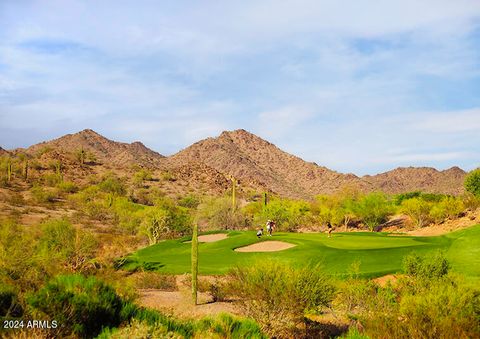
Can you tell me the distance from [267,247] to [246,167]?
115 m

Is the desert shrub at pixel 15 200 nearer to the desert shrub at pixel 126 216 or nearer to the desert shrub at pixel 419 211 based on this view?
the desert shrub at pixel 126 216

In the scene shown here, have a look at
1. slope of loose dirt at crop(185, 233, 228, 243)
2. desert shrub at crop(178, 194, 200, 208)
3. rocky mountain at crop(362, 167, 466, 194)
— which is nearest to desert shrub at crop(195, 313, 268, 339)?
slope of loose dirt at crop(185, 233, 228, 243)

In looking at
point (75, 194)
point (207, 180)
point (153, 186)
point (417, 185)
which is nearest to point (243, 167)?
point (207, 180)

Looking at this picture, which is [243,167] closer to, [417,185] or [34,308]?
[417,185]

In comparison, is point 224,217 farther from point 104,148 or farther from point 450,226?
point 104,148

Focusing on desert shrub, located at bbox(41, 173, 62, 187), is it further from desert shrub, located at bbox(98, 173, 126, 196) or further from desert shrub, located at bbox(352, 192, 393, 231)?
desert shrub, located at bbox(352, 192, 393, 231)

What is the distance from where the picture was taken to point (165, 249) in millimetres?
41000

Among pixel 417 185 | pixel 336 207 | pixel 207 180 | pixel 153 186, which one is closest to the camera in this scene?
pixel 336 207

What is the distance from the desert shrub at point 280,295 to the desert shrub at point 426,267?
20.8ft

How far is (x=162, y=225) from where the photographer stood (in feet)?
174

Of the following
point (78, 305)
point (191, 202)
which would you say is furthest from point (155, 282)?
point (191, 202)

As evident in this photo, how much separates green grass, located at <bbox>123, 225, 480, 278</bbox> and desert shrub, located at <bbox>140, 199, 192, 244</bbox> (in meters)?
10.0

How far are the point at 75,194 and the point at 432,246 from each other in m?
65.4

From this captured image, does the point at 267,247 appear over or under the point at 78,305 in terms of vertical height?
under
